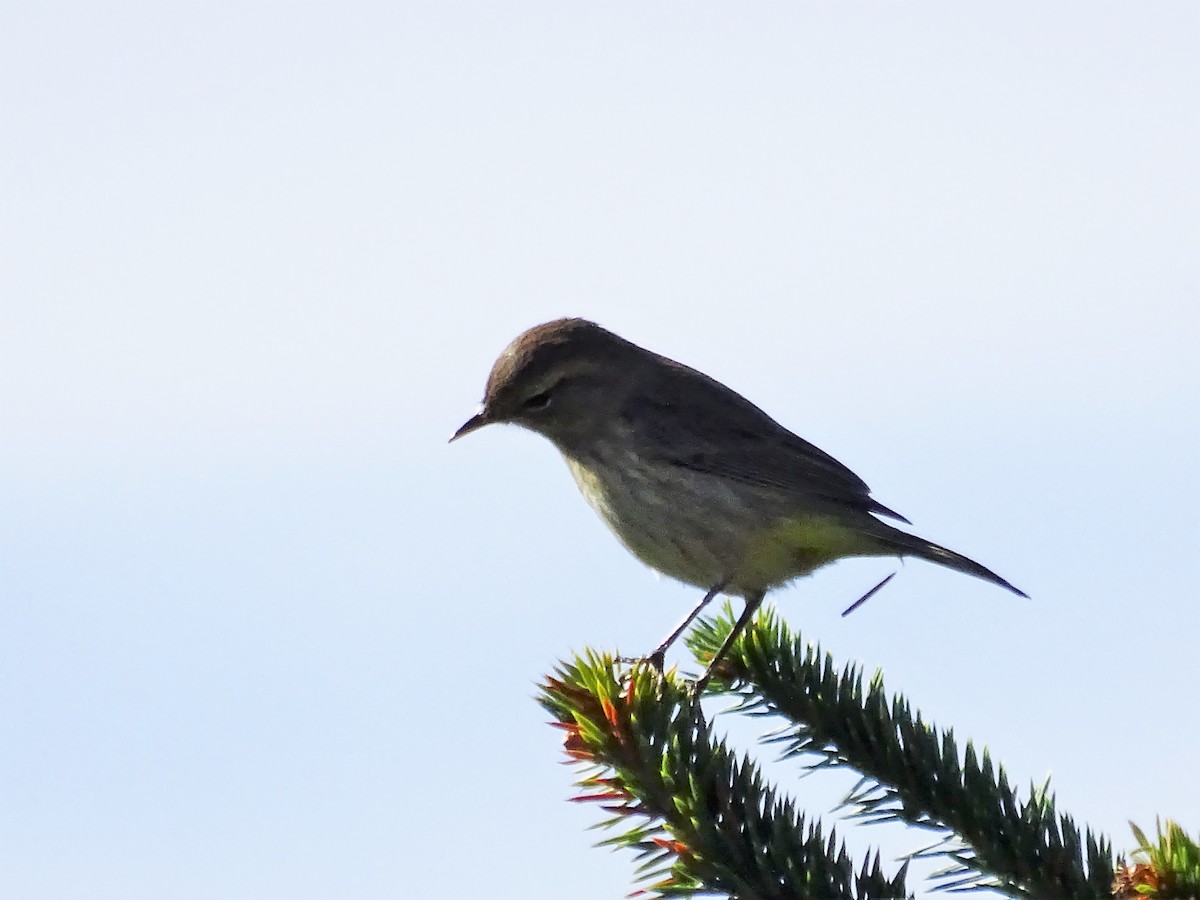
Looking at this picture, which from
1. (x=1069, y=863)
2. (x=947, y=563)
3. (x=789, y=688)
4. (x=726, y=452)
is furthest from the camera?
(x=726, y=452)

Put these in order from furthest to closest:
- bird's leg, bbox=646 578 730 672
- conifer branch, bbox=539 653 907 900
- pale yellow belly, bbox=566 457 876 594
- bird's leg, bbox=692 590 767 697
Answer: pale yellow belly, bbox=566 457 876 594 < bird's leg, bbox=646 578 730 672 < bird's leg, bbox=692 590 767 697 < conifer branch, bbox=539 653 907 900

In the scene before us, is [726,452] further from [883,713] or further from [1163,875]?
[1163,875]

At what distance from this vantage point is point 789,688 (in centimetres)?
458

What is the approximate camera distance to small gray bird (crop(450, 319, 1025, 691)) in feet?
22.7

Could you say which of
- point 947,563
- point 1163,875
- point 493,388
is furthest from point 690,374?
point 1163,875

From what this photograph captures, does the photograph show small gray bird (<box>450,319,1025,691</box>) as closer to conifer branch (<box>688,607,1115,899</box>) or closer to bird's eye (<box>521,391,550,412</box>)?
bird's eye (<box>521,391,550,412</box>)

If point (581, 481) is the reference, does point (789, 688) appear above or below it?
below

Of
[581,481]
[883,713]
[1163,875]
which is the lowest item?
[1163,875]

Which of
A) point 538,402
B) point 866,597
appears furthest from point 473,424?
point 866,597

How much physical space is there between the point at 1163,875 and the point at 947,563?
355 centimetres

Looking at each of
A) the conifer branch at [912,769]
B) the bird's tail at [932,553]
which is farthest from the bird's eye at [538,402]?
the conifer branch at [912,769]

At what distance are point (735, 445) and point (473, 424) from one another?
1.39 metres

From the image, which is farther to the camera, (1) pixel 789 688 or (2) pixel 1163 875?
(1) pixel 789 688

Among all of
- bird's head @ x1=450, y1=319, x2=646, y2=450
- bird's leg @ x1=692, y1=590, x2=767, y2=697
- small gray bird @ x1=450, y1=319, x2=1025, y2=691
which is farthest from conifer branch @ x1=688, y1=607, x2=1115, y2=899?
bird's head @ x1=450, y1=319, x2=646, y2=450
